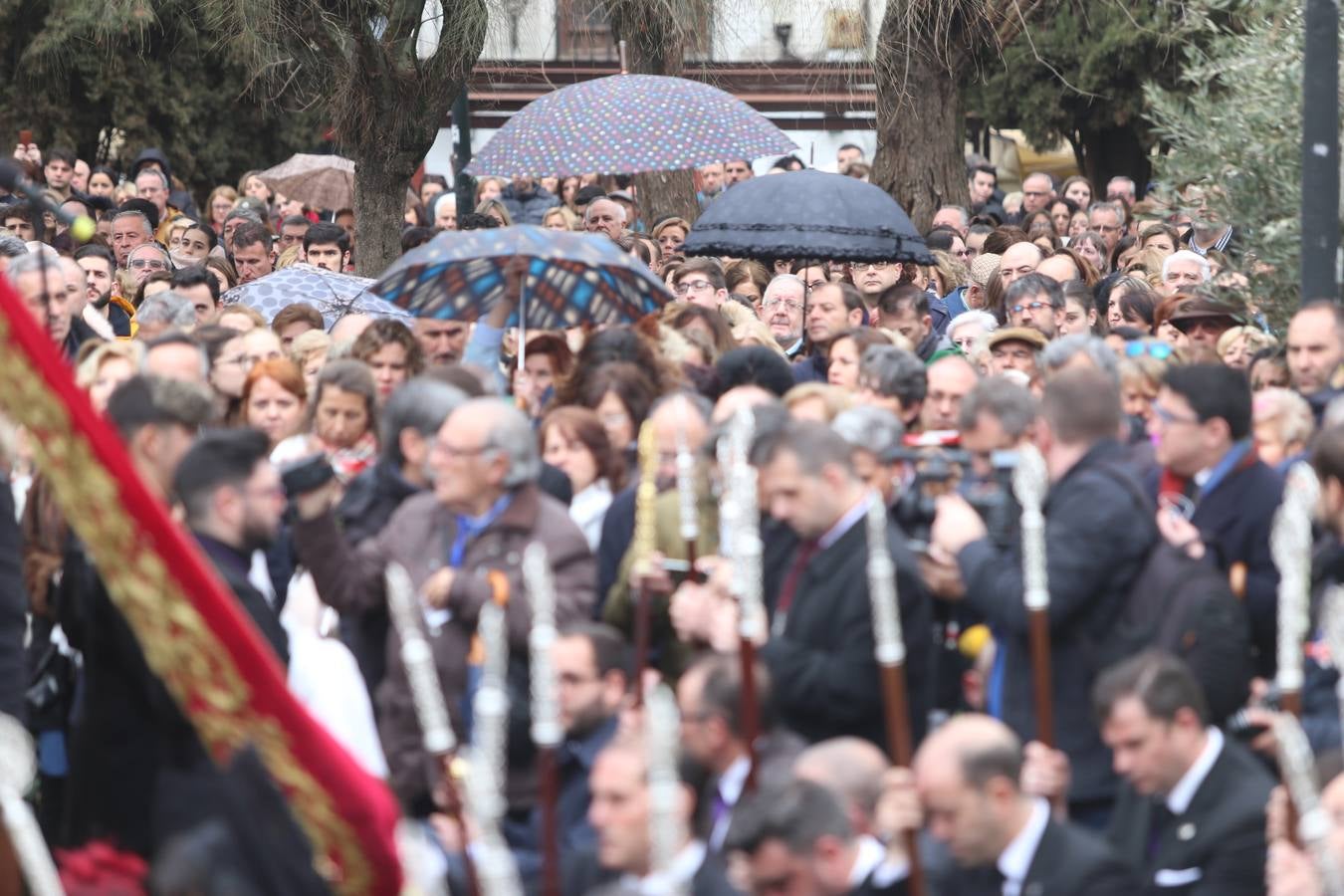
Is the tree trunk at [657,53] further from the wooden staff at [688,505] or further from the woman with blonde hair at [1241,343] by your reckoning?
the wooden staff at [688,505]

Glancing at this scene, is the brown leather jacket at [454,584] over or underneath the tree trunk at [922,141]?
underneath

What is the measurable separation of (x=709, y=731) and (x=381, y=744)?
129 centimetres

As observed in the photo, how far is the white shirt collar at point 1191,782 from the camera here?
561 centimetres

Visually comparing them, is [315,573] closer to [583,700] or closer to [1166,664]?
[583,700]

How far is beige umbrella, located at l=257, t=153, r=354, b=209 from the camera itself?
68.5 feet

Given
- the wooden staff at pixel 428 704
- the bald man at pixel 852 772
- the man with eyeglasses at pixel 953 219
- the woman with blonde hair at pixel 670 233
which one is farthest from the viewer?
the man with eyeglasses at pixel 953 219

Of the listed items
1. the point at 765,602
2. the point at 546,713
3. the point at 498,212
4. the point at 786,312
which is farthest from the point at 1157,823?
the point at 498,212

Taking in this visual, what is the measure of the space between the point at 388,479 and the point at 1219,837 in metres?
2.84

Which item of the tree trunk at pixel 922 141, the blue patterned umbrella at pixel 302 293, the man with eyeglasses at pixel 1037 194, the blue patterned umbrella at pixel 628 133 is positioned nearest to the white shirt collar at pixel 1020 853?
the blue patterned umbrella at pixel 628 133

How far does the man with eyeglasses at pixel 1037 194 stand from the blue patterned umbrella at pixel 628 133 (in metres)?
8.37

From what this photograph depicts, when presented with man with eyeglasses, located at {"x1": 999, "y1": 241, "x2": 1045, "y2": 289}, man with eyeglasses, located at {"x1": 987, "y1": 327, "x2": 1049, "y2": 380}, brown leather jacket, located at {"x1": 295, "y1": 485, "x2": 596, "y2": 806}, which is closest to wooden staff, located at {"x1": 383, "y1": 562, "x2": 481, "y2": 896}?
brown leather jacket, located at {"x1": 295, "y1": 485, "x2": 596, "y2": 806}

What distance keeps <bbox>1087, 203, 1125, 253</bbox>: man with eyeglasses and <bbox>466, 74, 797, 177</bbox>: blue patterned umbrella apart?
6.32 metres

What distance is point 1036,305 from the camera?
10422 millimetres

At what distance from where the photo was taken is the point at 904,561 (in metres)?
6.10
